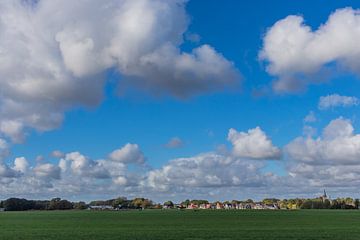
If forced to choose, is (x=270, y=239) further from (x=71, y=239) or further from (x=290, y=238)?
(x=71, y=239)

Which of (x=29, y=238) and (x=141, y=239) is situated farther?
(x=29, y=238)

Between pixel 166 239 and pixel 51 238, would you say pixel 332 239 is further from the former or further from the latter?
pixel 51 238

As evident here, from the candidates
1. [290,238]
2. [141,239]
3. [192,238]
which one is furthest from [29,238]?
[290,238]

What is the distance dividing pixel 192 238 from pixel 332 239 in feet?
63.7

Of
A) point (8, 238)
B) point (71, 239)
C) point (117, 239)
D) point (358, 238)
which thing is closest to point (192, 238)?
point (117, 239)

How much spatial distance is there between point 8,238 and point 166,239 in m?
24.7

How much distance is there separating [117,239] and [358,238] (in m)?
33.7

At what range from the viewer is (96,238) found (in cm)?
7575

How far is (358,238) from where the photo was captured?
72.6 meters

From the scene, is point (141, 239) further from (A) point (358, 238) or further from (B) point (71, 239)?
(A) point (358, 238)

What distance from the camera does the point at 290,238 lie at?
72875 mm

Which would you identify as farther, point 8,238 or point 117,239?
point 8,238

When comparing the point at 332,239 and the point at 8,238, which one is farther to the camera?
the point at 8,238

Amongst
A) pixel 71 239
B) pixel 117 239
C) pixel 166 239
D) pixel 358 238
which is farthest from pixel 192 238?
pixel 358 238
